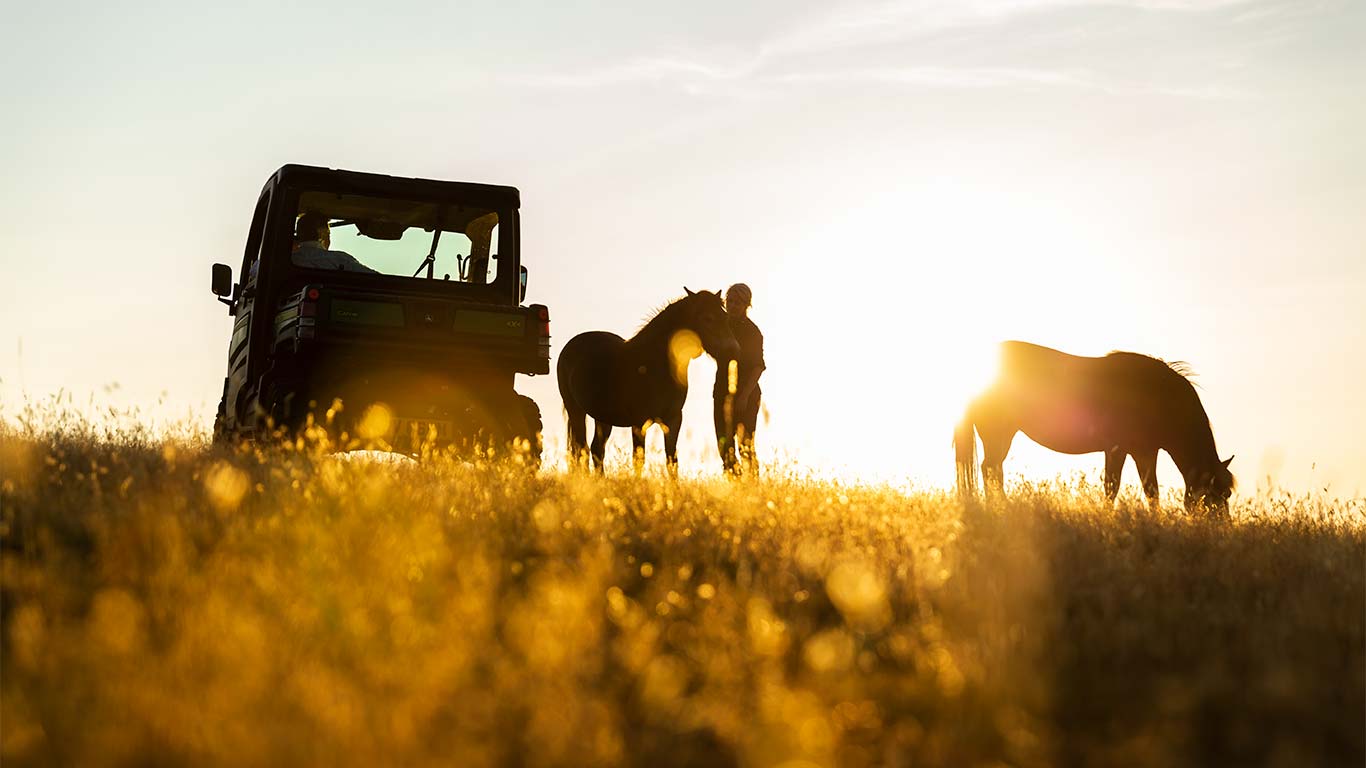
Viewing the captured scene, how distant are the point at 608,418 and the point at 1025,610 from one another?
29.0 ft

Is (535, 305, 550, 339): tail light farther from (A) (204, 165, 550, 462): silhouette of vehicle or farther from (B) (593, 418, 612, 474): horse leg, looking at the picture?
(B) (593, 418, 612, 474): horse leg

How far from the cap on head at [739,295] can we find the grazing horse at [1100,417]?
3.07 m

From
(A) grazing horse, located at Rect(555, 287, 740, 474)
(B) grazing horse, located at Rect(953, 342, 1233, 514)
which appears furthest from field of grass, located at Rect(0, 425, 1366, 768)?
(B) grazing horse, located at Rect(953, 342, 1233, 514)

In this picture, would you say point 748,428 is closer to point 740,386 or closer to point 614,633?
point 740,386

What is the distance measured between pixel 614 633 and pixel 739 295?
8169 millimetres

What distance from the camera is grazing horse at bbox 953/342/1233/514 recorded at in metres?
14.3

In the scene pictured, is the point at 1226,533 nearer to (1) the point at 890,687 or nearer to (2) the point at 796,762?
(1) the point at 890,687

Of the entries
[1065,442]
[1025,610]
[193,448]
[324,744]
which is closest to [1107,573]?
[1025,610]

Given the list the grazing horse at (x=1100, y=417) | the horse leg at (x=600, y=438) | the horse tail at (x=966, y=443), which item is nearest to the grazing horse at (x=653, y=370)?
the horse leg at (x=600, y=438)

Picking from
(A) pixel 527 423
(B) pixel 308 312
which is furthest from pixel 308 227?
(A) pixel 527 423

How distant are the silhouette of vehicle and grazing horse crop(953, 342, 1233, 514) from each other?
4.93m

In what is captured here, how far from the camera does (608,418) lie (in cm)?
1450

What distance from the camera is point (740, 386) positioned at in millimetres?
13391

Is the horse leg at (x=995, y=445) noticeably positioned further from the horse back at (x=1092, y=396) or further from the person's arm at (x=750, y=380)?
the person's arm at (x=750, y=380)
